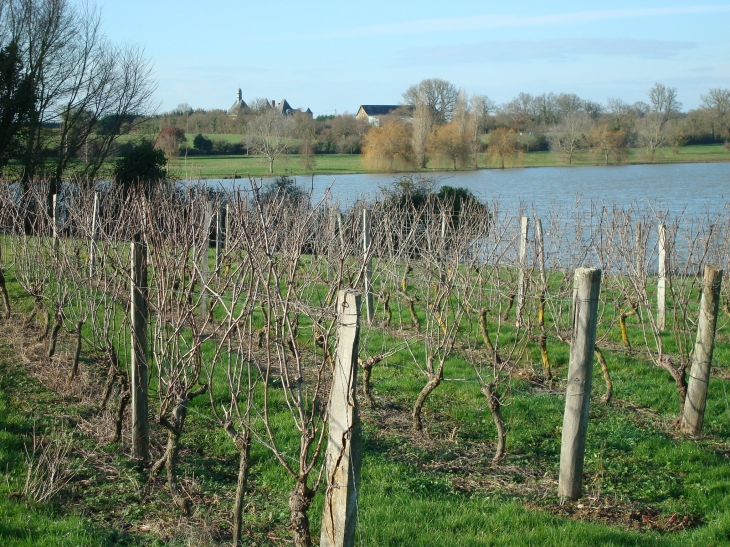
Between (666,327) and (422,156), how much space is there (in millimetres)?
18002

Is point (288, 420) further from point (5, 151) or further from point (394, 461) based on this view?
point (5, 151)

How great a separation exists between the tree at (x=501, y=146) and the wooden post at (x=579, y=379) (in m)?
27.2

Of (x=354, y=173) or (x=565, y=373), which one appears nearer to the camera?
(x=565, y=373)

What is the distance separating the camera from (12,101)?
1914 cm

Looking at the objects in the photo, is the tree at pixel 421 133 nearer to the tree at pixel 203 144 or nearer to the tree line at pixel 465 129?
the tree line at pixel 465 129

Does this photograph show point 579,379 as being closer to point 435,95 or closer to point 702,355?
point 702,355

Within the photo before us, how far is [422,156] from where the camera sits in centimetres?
2681

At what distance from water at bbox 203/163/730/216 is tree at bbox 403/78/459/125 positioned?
4245 mm

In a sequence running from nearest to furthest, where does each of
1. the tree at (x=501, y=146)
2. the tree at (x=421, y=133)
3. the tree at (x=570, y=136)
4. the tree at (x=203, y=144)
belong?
1. the tree at (x=203, y=144)
2. the tree at (x=421, y=133)
3. the tree at (x=501, y=146)
4. the tree at (x=570, y=136)

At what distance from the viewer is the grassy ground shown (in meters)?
3.72

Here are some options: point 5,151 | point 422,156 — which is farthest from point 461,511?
point 422,156

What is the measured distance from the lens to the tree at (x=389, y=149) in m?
26.3

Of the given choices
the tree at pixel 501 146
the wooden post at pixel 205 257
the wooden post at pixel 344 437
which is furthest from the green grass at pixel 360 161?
the wooden post at pixel 344 437

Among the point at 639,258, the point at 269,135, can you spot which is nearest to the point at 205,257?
the point at 639,258
